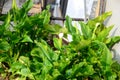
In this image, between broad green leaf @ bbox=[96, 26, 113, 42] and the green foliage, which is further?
broad green leaf @ bbox=[96, 26, 113, 42]

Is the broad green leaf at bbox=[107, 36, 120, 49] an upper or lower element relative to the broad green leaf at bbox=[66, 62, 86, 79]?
upper

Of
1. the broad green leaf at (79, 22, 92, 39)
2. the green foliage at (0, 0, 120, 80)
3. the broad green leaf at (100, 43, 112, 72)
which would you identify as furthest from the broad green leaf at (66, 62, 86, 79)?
the broad green leaf at (79, 22, 92, 39)

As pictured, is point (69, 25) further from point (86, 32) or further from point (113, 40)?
point (113, 40)

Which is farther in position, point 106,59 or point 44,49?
point 44,49

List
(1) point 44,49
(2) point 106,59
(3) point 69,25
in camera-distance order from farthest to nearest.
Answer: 1. (3) point 69,25
2. (1) point 44,49
3. (2) point 106,59

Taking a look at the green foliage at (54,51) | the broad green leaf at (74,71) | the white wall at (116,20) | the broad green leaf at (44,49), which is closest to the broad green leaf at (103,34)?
the green foliage at (54,51)

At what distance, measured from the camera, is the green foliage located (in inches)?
86.7

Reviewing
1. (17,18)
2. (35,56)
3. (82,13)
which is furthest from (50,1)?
(35,56)

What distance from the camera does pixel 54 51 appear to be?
239 centimetres

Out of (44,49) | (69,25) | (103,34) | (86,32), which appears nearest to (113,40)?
(103,34)

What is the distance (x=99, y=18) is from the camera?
2441 millimetres

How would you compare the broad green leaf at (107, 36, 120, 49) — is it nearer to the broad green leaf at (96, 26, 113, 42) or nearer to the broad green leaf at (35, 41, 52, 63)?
the broad green leaf at (96, 26, 113, 42)

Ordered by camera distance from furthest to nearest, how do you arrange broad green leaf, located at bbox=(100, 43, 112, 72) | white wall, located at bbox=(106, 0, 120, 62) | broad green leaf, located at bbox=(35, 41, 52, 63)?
white wall, located at bbox=(106, 0, 120, 62) → broad green leaf, located at bbox=(35, 41, 52, 63) → broad green leaf, located at bbox=(100, 43, 112, 72)

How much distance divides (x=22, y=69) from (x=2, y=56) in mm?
332
